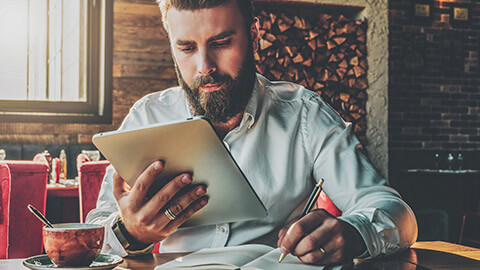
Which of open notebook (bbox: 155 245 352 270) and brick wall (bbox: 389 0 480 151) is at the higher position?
brick wall (bbox: 389 0 480 151)

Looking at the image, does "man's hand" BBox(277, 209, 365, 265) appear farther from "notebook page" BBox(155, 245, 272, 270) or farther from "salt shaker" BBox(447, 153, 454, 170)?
"salt shaker" BBox(447, 153, 454, 170)

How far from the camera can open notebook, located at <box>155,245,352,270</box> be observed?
2.97 ft

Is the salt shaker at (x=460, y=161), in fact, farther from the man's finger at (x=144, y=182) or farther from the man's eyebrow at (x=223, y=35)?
the man's finger at (x=144, y=182)

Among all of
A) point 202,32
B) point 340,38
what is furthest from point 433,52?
point 202,32

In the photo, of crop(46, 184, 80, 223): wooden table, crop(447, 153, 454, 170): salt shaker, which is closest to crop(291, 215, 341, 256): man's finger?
crop(46, 184, 80, 223): wooden table

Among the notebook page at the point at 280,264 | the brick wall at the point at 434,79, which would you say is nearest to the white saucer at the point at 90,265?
the notebook page at the point at 280,264

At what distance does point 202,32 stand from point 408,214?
2.09 ft

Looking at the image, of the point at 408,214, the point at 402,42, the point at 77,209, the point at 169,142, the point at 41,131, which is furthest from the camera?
the point at 402,42

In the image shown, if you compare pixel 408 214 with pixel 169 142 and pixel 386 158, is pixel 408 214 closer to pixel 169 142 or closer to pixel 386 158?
pixel 169 142

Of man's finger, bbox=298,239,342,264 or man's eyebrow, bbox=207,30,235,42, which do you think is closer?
man's finger, bbox=298,239,342,264

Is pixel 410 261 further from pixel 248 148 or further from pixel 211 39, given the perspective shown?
pixel 211 39

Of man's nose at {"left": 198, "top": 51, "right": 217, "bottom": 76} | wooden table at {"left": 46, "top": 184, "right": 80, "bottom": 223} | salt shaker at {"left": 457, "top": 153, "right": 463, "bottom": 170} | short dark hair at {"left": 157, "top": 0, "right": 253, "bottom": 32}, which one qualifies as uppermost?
short dark hair at {"left": 157, "top": 0, "right": 253, "bottom": 32}

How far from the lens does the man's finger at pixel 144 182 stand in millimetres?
975

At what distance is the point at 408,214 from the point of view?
1.17 metres
